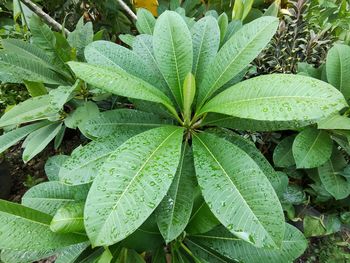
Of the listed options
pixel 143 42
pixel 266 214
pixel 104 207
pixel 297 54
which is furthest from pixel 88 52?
pixel 297 54

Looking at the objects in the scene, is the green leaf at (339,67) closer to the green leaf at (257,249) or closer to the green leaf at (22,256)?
the green leaf at (257,249)

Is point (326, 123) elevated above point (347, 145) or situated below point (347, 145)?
above

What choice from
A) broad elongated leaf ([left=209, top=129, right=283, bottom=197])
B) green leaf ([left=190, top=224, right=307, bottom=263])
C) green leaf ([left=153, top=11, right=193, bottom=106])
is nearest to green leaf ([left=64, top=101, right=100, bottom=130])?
green leaf ([left=153, top=11, right=193, bottom=106])

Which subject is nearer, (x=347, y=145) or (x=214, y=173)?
(x=214, y=173)

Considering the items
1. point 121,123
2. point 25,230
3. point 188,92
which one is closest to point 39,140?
point 121,123

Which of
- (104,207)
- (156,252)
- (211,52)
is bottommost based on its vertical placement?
(156,252)

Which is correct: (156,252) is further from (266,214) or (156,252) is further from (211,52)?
(211,52)

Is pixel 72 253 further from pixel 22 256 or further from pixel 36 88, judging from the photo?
pixel 36 88
